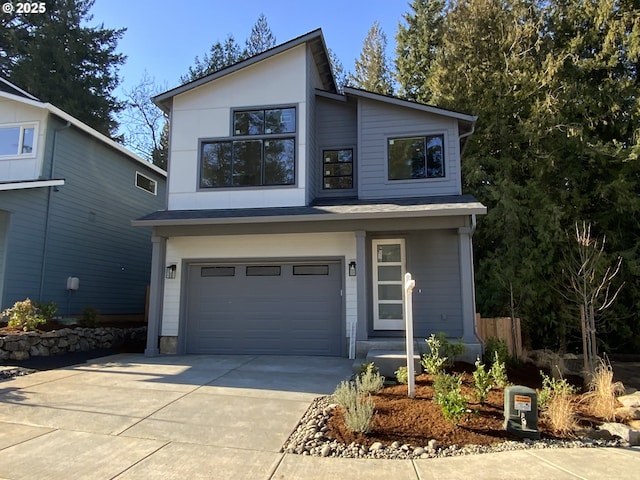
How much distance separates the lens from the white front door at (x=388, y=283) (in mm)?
9305

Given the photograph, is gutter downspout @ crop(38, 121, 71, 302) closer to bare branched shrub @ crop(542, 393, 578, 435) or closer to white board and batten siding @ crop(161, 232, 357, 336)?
white board and batten siding @ crop(161, 232, 357, 336)

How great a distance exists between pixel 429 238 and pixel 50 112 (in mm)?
9944

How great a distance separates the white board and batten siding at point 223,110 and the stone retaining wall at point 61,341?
350cm

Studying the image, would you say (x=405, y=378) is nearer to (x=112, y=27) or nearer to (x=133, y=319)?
(x=133, y=319)

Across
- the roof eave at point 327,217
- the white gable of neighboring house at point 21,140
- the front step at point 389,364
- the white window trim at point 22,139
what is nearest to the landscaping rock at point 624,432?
the front step at point 389,364

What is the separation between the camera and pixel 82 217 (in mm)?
12211

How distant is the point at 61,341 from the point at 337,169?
287 inches

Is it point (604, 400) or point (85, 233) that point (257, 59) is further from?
point (604, 400)

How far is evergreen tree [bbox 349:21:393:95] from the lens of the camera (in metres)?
21.3

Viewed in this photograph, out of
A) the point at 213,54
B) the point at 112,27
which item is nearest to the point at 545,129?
the point at 213,54

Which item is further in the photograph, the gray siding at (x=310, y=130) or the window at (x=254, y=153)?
the window at (x=254, y=153)

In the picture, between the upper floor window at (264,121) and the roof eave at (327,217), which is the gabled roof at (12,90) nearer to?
the roof eave at (327,217)

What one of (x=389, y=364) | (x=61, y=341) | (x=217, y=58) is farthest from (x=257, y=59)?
(x=217, y=58)

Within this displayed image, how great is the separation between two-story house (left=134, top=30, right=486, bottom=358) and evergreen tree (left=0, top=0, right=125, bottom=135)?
12323 millimetres
